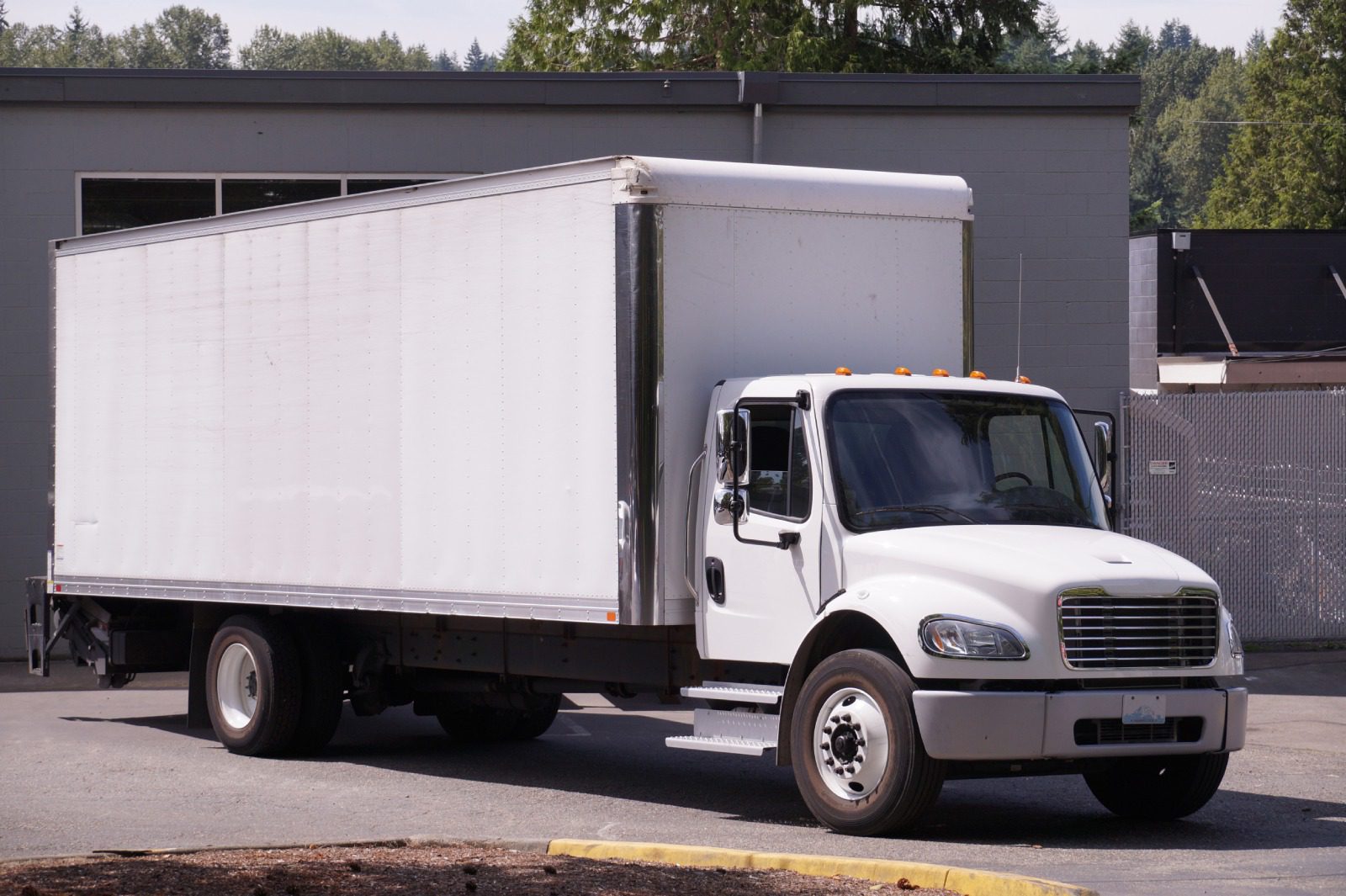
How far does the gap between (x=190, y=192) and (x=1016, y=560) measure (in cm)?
1182

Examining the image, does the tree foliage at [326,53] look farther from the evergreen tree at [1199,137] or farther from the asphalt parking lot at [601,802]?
the asphalt parking lot at [601,802]

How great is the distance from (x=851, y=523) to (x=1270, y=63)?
58417 millimetres

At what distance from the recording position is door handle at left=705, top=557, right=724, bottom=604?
10328 mm

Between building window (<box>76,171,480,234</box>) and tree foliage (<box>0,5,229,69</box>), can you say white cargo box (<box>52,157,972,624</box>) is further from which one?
tree foliage (<box>0,5,229,69</box>)

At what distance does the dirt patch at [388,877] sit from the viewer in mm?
7414

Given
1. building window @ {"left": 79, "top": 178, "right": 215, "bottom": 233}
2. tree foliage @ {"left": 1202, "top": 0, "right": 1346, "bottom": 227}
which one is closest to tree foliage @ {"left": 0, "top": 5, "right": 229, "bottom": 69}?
tree foliage @ {"left": 1202, "top": 0, "right": 1346, "bottom": 227}

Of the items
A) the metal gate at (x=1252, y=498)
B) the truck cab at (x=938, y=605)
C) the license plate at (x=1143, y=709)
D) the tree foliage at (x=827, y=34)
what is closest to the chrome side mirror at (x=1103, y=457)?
the truck cab at (x=938, y=605)

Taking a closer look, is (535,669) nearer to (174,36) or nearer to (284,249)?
(284,249)

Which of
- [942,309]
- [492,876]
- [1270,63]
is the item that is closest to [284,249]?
[942,309]

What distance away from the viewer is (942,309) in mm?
11578

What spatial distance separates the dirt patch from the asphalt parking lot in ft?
2.84

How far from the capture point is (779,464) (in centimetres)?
1028

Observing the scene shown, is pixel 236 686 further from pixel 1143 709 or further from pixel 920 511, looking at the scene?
pixel 1143 709

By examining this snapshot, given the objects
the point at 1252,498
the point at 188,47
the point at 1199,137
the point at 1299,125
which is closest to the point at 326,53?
the point at 188,47
